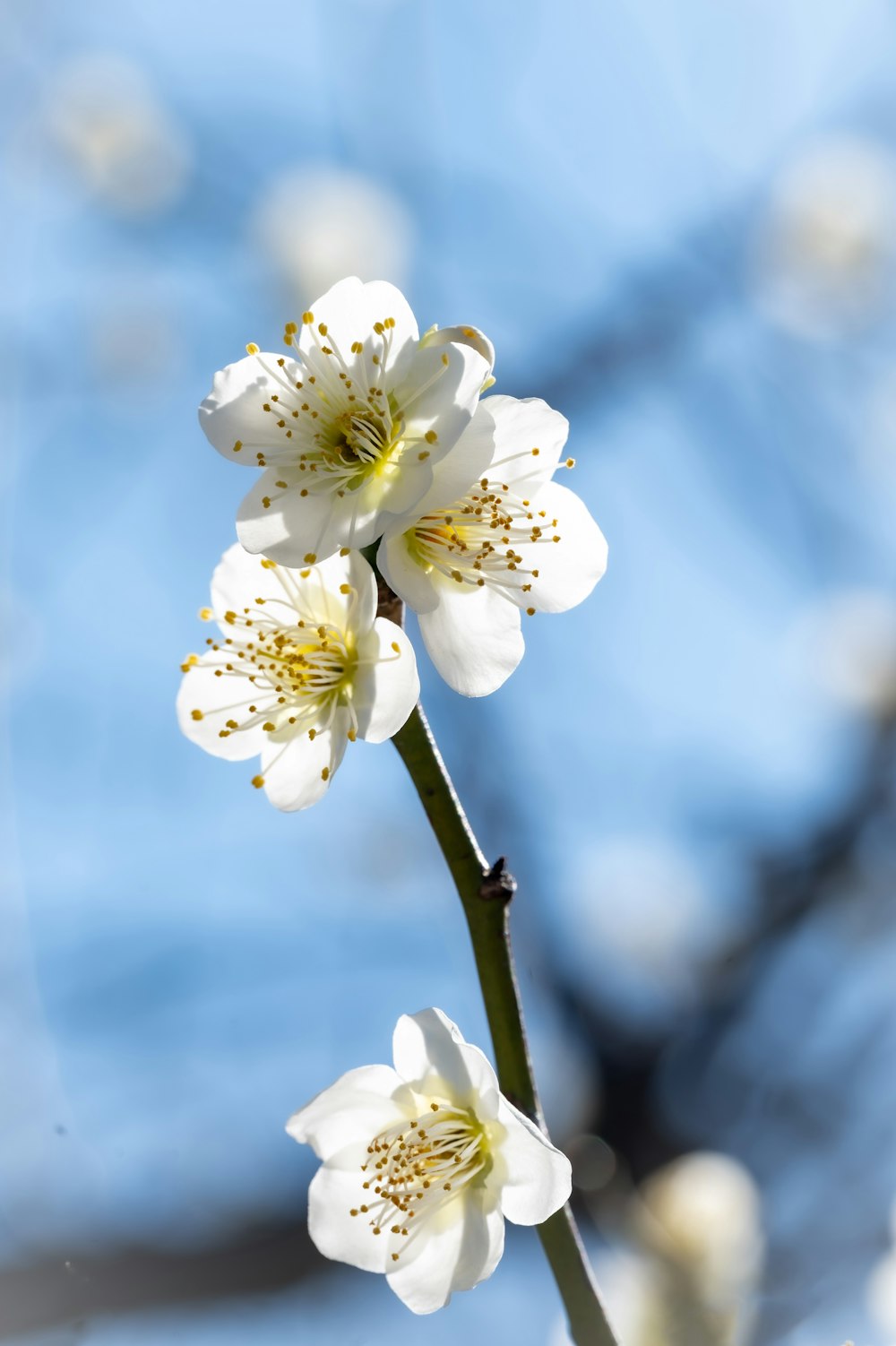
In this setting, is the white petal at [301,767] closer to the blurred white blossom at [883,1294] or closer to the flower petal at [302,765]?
the flower petal at [302,765]

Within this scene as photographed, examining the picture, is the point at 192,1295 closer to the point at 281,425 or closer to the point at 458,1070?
the point at 458,1070

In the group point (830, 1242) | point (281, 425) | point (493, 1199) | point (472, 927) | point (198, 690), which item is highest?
point (281, 425)

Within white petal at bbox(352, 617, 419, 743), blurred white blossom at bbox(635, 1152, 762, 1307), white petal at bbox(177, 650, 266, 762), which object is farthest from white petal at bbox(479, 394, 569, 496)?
blurred white blossom at bbox(635, 1152, 762, 1307)

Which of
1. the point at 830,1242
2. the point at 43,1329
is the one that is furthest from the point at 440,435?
the point at 830,1242

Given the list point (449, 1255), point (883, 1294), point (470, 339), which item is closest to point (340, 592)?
point (470, 339)

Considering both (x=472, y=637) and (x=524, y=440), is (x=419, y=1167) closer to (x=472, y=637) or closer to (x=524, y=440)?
(x=472, y=637)

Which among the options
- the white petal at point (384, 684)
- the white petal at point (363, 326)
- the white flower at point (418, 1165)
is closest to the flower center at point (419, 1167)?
the white flower at point (418, 1165)

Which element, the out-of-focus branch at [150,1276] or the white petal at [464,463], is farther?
the out-of-focus branch at [150,1276]
